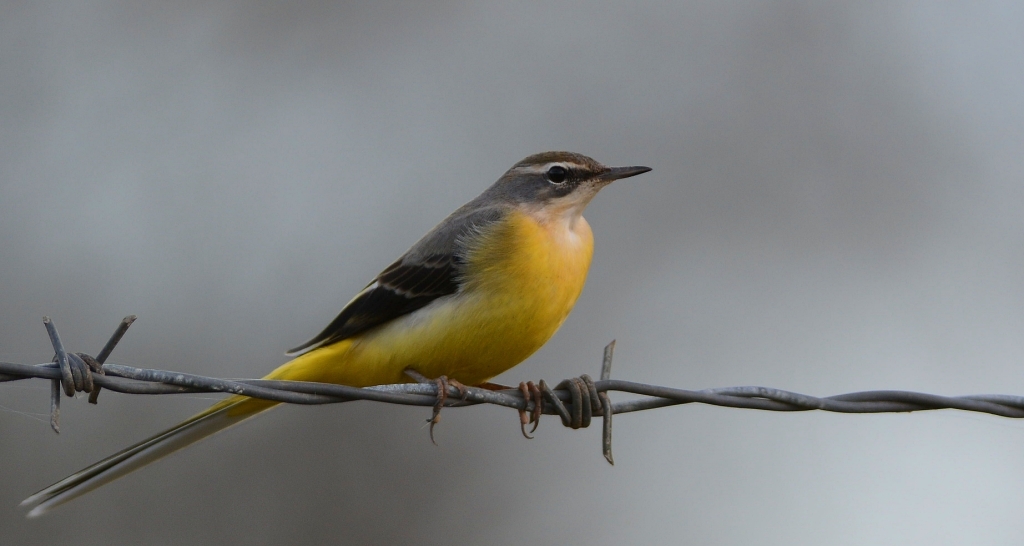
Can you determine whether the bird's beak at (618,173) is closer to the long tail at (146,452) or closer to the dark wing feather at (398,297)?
the dark wing feather at (398,297)

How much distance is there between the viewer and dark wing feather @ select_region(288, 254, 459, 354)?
521 cm

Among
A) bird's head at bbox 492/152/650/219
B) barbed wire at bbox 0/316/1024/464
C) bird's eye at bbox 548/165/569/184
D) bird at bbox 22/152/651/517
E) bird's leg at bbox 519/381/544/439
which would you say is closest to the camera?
barbed wire at bbox 0/316/1024/464

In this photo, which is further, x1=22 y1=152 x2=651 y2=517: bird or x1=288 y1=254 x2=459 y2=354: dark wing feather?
x1=288 y1=254 x2=459 y2=354: dark wing feather

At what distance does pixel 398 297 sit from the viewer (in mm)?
5289

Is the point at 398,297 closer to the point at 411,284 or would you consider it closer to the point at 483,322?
the point at 411,284

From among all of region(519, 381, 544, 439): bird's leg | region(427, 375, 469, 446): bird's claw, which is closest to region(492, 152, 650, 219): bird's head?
region(427, 375, 469, 446): bird's claw

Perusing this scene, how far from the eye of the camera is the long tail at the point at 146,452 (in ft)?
13.0

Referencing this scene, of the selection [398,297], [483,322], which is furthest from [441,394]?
[398,297]

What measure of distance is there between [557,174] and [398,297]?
1.34m

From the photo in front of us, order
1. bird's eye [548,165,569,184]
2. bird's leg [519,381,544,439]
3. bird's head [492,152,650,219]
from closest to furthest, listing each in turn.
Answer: bird's leg [519,381,544,439] < bird's head [492,152,650,219] < bird's eye [548,165,569,184]

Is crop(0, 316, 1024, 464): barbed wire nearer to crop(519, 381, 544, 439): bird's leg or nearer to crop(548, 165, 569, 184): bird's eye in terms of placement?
crop(519, 381, 544, 439): bird's leg

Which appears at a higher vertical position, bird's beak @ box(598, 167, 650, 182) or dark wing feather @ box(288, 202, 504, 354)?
bird's beak @ box(598, 167, 650, 182)

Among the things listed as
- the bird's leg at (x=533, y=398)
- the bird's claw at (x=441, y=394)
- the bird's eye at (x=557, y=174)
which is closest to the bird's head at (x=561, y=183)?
the bird's eye at (x=557, y=174)

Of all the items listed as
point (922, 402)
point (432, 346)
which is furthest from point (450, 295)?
point (922, 402)
